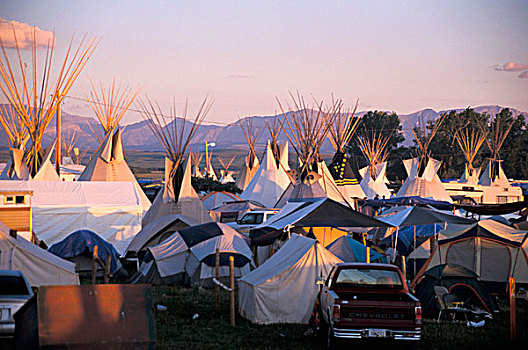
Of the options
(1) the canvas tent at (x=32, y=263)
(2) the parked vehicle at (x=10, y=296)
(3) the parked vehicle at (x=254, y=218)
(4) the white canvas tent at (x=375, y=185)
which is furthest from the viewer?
(4) the white canvas tent at (x=375, y=185)

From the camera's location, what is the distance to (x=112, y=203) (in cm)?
2377

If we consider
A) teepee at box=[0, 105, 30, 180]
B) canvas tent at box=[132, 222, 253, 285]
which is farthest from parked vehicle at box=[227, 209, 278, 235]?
teepee at box=[0, 105, 30, 180]

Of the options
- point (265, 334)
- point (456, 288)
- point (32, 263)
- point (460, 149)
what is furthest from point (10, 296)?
point (460, 149)

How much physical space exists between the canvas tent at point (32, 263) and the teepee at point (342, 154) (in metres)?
A: 19.1

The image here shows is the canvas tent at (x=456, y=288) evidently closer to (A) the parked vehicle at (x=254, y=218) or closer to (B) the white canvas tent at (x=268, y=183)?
(A) the parked vehicle at (x=254, y=218)

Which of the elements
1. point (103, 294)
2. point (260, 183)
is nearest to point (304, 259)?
point (103, 294)

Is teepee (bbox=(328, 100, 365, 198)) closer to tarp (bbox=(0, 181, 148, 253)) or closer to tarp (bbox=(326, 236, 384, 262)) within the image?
tarp (bbox=(0, 181, 148, 253))

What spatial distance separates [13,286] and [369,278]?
5584mm

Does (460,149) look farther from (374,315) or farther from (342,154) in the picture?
(374,315)

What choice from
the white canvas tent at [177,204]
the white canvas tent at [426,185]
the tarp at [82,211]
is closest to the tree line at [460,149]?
the white canvas tent at [426,185]

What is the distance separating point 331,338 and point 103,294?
4031 mm

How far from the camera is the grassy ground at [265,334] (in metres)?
10.8

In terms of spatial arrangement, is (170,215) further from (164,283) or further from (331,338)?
(331,338)

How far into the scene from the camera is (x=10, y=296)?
10.0 metres
